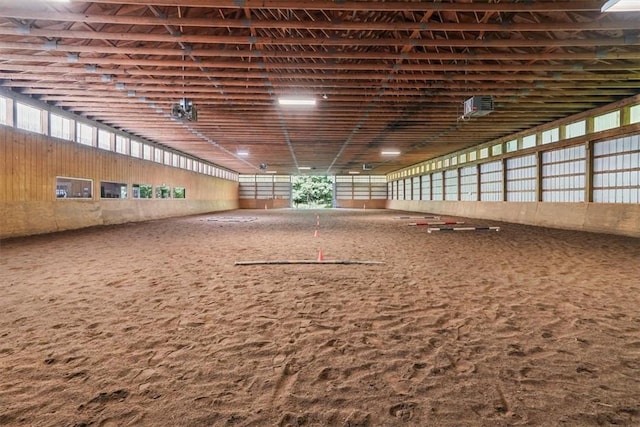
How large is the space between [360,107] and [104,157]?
1247 cm

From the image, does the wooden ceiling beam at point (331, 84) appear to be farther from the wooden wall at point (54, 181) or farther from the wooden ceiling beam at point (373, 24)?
the wooden ceiling beam at point (373, 24)

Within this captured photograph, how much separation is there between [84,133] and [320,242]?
12.6 m

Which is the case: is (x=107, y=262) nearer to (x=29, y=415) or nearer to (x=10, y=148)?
(x=29, y=415)

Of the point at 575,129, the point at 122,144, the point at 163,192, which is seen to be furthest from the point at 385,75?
the point at 163,192

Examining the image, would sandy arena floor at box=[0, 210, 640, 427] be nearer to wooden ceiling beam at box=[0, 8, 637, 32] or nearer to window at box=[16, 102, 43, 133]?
wooden ceiling beam at box=[0, 8, 637, 32]

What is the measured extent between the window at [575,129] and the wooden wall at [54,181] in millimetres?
20704

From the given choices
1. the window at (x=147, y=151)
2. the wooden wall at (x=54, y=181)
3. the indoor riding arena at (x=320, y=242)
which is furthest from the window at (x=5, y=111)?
the window at (x=147, y=151)

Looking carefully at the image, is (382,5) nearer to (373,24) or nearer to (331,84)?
(373,24)

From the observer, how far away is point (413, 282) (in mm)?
5285

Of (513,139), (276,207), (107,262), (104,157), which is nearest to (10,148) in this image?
(104,157)

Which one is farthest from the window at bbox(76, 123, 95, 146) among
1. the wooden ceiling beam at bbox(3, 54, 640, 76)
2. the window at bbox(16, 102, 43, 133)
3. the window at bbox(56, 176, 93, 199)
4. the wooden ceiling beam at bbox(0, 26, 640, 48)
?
the wooden ceiling beam at bbox(0, 26, 640, 48)

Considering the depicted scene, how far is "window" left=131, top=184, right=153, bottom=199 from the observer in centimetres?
1924

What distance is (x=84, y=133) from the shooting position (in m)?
15.1

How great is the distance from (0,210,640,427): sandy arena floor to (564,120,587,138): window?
960cm
